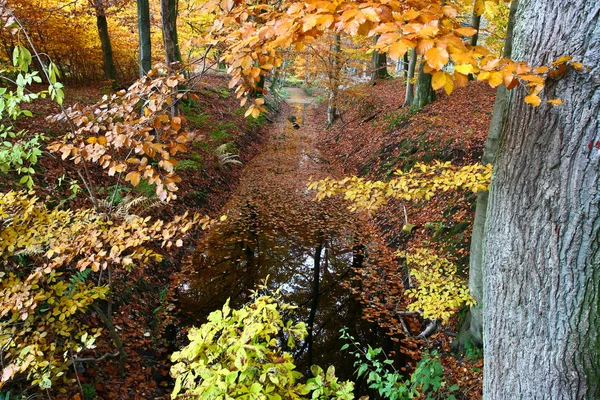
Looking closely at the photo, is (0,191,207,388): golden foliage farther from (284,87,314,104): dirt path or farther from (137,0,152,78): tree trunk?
(284,87,314,104): dirt path

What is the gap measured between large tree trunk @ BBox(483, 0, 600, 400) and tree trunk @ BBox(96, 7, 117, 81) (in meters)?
11.8

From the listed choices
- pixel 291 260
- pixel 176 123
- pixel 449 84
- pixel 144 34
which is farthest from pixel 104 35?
pixel 449 84

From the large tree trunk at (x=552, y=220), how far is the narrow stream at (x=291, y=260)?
3.22m

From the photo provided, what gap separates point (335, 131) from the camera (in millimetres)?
17750

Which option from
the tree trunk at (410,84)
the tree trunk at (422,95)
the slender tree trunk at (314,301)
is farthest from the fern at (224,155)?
the tree trunk at (410,84)

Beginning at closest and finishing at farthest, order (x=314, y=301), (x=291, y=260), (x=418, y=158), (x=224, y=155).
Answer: (x=314, y=301)
(x=291, y=260)
(x=418, y=158)
(x=224, y=155)

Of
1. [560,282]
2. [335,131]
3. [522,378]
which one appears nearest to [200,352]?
[522,378]

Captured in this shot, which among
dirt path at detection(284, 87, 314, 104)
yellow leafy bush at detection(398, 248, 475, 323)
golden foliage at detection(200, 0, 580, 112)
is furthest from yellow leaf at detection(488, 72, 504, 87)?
dirt path at detection(284, 87, 314, 104)

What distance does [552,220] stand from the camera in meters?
1.50

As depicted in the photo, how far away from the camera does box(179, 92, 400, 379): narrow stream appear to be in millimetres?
5215

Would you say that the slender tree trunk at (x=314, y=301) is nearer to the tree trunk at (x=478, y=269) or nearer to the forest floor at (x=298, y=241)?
the forest floor at (x=298, y=241)

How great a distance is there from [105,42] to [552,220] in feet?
42.0

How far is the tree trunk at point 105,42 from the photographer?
398 inches

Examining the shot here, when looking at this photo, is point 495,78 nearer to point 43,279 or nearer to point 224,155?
point 43,279
